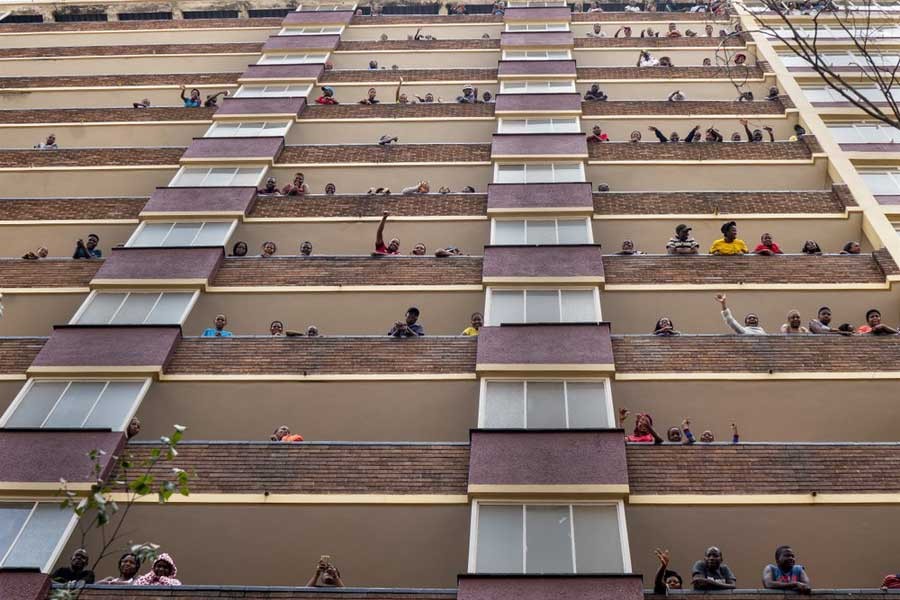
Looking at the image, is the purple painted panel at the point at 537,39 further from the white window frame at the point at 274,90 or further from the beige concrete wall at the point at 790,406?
the beige concrete wall at the point at 790,406

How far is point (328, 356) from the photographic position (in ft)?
77.6

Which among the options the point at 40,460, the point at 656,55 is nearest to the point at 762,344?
the point at 40,460

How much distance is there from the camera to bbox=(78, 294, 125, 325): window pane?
25.8 m

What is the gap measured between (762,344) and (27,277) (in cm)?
2026

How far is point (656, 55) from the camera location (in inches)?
Answer: 1730

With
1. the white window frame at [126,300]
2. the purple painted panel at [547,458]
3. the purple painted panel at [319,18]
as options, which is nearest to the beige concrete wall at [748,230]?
the purple painted panel at [547,458]

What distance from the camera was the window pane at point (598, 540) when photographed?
57.8ft

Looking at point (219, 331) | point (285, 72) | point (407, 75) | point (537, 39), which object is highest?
point (537, 39)

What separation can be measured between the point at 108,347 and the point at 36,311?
4.83 meters

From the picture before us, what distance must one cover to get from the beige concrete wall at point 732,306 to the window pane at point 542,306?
62.9 inches

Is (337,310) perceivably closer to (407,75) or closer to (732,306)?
(732,306)

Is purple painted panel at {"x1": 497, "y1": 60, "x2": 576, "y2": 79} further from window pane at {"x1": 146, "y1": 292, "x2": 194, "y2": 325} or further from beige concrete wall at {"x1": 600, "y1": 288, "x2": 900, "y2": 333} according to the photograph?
window pane at {"x1": 146, "y1": 292, "x2": 194, "y2": 325}

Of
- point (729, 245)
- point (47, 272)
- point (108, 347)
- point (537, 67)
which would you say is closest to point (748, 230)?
point (729, 245)

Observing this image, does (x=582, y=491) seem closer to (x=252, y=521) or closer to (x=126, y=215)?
(x=252, y=521)
